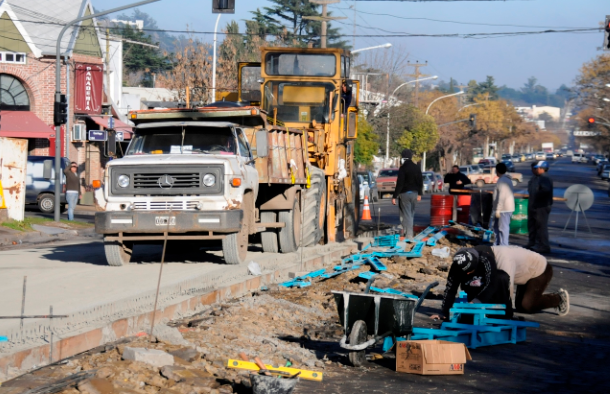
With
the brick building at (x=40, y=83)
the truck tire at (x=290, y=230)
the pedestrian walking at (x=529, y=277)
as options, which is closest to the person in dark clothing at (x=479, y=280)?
the pedestrian walking at (x=529, y=277)

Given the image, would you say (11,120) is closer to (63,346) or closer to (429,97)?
(63,346)

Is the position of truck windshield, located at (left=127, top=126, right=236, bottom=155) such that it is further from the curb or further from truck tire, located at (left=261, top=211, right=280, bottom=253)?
the curb

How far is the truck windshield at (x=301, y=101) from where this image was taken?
18500 millimetres

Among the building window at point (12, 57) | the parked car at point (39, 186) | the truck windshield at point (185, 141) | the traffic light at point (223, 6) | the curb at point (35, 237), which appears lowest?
the curb at point (35, 237)

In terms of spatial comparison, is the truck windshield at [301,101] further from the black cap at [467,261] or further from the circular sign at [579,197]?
the black cap at [467,261]

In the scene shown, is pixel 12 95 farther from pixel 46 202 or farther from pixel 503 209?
pixel 503 209

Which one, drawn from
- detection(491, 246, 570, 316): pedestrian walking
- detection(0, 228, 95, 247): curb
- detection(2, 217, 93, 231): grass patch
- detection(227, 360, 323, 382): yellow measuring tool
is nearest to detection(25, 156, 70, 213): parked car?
detection(2, 217, 93, 231): grass patch

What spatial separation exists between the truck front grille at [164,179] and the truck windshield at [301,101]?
20.3 ft

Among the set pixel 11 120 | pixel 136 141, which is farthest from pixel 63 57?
pixel 136 141

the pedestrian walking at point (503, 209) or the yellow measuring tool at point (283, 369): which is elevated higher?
the pedestrian walking at point (503, 209)

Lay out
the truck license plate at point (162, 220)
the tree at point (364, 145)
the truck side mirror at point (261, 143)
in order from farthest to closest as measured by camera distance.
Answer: the tree at point (364, 145), the truck side mirror at point (261, 143), the truck license plate at point (162, 220)

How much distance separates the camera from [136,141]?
13898 mm

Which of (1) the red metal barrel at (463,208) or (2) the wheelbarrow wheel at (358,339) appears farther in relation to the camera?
(1) the red metal barrel at (463,208)

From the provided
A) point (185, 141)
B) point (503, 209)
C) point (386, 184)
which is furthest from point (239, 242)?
point (386, 184)
